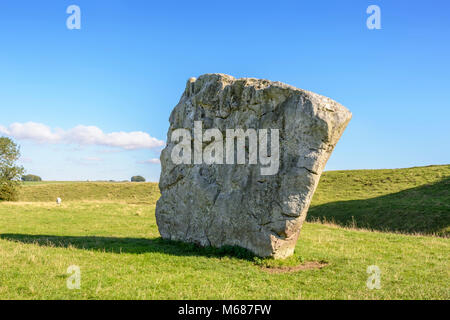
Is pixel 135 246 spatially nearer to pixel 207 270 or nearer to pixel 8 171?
pixel 207 270

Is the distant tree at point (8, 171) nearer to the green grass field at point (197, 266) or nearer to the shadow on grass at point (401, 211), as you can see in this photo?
the green grass field at point (197, 266)

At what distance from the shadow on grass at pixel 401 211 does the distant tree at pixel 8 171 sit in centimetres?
4544

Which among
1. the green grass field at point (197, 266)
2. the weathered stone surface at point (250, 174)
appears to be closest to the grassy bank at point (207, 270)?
the green grass field at point (197, 266)

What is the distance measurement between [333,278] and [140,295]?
643 cm

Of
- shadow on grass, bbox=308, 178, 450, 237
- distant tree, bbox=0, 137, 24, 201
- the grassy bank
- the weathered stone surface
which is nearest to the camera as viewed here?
the grassy bank

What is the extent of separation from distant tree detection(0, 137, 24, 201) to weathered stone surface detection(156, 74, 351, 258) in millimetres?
46377

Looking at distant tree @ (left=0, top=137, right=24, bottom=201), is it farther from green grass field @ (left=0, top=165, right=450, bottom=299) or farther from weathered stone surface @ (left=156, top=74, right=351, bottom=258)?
weathered stone surface @ (left=156, top=74, right=351, bottom=258)

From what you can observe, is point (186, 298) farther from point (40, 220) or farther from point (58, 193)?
point (58, 193)

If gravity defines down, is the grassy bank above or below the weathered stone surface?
below

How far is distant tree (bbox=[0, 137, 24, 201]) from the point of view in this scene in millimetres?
52000

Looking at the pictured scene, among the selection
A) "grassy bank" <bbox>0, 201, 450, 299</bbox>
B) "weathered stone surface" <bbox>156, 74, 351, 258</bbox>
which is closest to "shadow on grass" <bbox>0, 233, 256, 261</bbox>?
"grassy bank" <bbox>0, 201, 450, 299</bbox>

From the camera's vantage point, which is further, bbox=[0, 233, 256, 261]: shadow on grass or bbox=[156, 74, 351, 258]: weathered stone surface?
bbox=[0, 233, 256, 261]: shadow on grass

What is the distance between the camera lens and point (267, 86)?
546 inches
